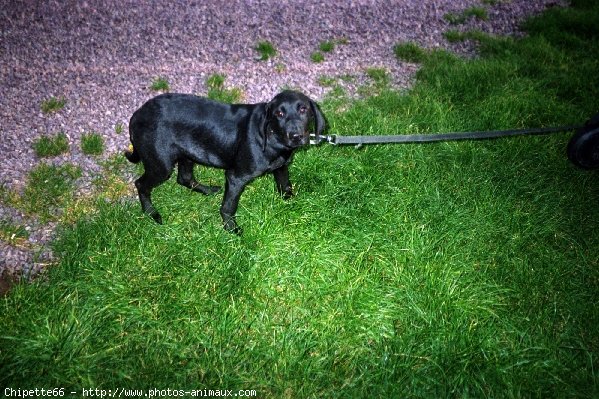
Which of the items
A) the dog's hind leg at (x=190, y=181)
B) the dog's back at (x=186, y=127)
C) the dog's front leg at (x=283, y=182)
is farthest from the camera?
the dog's hind leg at (x=190, y=181)

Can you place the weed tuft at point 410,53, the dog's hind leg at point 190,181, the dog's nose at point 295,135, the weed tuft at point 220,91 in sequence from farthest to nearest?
the weed tuft at point 410,53 → the weed tuft at point 220,91 → the dog's hind leg at point 190,181 → the dog's nose at point 295,135

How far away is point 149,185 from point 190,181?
59cm

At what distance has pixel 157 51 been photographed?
6.88 m

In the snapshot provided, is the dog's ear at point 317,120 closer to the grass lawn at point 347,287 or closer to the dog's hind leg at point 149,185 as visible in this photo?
the grass lawn at point 347,287

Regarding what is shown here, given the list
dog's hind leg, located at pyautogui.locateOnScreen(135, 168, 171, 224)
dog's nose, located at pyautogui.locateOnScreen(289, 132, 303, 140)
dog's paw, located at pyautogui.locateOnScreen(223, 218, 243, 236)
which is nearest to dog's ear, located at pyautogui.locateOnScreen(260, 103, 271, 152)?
dog's nose, located at pyautogui.locateOnScreen(289, 132, 303, 140)

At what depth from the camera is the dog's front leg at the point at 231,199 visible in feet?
12.2

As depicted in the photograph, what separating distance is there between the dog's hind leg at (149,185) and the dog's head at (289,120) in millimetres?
1123

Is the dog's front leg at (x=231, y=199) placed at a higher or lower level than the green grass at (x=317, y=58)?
lower

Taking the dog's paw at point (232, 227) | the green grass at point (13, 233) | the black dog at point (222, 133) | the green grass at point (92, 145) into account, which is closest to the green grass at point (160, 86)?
the green grass at point (92, 145)

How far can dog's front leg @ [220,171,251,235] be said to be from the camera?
3.73m

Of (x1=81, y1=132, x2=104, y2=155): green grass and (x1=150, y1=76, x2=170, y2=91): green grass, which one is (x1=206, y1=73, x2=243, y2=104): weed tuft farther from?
(x1=81, y1=132, x2=104, y2=155): green grass

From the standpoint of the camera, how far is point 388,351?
310 centimetres

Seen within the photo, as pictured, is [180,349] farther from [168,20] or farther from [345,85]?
[168,20]

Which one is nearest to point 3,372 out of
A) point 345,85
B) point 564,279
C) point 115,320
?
point 115,320
